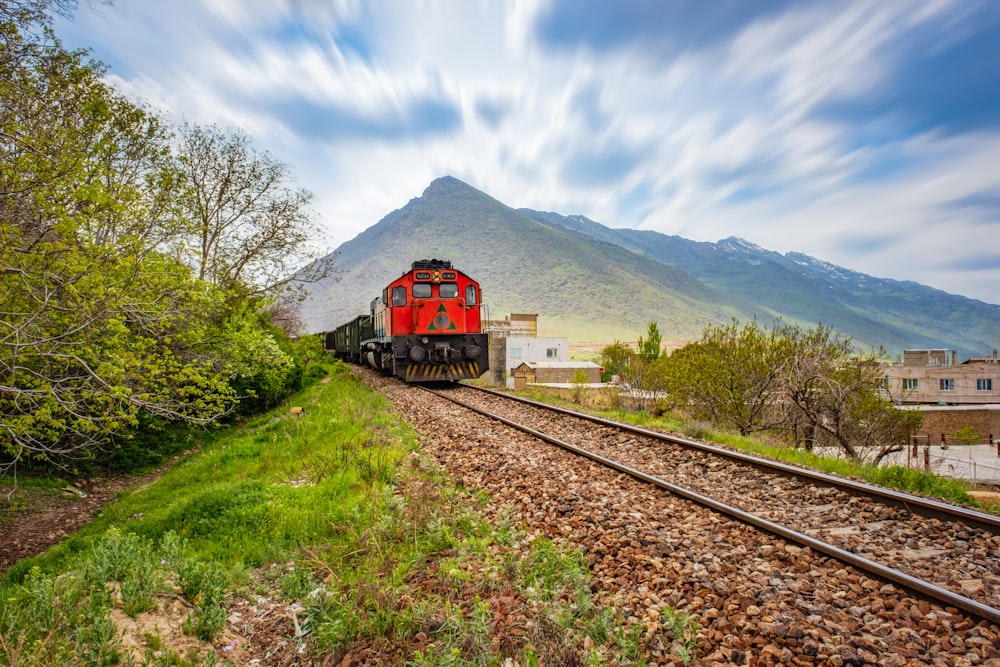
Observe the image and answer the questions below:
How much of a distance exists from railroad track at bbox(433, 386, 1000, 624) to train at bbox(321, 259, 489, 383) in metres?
11.1

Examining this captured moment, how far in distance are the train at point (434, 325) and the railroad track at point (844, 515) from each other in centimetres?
1109

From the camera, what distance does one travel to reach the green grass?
12.2 feet

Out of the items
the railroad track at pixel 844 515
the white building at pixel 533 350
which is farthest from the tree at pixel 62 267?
the white building at pixel 533 350

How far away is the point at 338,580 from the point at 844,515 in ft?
17.1

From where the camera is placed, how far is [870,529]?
5398mm

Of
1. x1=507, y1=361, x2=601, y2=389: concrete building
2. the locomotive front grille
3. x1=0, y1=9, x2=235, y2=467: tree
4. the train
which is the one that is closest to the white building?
x1=507, y1=361, x2=601, y2=389: concrete building

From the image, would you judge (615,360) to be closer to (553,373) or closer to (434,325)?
(553,373)

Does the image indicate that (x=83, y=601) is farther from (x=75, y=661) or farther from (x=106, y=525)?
(x=106, y=525)

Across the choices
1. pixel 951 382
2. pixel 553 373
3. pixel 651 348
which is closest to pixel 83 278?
pixel 553 373

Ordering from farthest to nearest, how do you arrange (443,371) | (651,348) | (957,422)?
1. (651,348)
2. (957,422)
3. (443,371)

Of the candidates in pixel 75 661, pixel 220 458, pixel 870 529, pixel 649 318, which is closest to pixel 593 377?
pixel 220 458

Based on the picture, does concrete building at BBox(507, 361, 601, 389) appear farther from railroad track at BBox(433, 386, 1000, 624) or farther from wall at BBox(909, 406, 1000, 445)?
railroad track at BBox(433, 386, 1000, 624)

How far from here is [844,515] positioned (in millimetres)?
5805

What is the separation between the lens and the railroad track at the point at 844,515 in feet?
13.9
